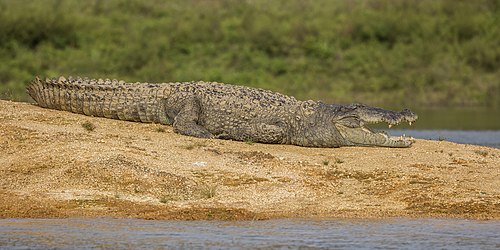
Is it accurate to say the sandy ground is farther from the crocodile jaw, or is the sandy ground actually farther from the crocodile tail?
the crocodile tail

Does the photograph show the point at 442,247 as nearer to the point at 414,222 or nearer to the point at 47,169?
the point at 414,222

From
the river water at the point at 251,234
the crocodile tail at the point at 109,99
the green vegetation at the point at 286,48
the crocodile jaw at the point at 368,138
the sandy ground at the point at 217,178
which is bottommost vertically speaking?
the river water at the point at 251,234

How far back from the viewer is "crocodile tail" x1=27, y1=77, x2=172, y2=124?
14.2 meters

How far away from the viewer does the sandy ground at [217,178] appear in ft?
34.6

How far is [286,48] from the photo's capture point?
102ft

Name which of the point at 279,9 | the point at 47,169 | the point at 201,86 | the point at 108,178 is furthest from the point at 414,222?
the point at 279,9

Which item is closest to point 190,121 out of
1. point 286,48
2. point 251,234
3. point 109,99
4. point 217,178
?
point 109,99

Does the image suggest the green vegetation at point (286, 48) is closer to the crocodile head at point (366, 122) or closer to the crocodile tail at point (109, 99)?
the crocodile tail at point (109, 99)

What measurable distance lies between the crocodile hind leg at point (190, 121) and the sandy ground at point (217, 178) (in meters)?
0.27

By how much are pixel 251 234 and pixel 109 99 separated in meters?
5.24

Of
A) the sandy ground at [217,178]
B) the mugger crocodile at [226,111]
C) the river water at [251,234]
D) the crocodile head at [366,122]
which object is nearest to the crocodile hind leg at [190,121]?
the mugger crocodile at [226,111]

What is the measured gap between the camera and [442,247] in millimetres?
9172

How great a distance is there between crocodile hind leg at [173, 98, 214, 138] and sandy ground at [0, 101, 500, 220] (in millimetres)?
270

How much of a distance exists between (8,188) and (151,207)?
154 cm
